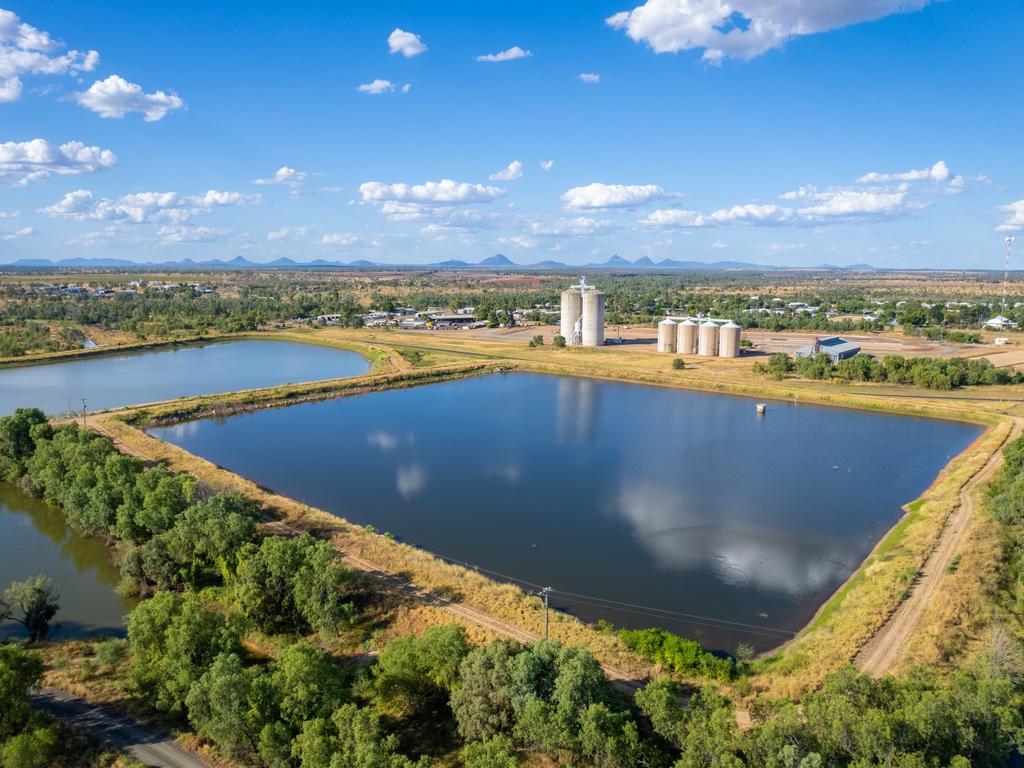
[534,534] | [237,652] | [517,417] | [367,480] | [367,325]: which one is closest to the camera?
[237,652]

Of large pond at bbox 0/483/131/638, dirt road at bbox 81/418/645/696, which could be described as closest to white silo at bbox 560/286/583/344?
dirt road at bbox 81/418/645/696

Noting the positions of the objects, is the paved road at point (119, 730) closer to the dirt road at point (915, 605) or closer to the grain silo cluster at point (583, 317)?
the dirt road at point (915, 605)

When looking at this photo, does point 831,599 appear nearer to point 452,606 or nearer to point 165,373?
point 452,606

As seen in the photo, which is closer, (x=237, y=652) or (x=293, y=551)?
(x=237, y=652)

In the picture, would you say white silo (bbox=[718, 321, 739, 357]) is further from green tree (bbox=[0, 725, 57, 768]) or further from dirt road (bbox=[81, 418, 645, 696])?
green tree (bbox=[0, 725, 57, 768])

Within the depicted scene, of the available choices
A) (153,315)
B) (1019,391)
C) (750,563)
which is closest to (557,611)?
(750,563)

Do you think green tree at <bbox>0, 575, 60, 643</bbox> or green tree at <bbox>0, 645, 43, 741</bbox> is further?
green tree at <bbox>0, 575, 60, 643</bbox>

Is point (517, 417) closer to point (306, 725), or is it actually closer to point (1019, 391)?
point (306, 725)
